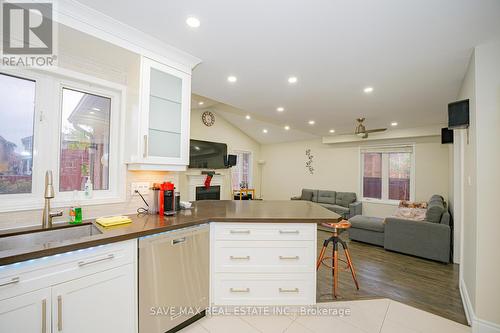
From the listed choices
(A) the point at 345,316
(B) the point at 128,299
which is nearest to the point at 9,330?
(B) the point at 128,299

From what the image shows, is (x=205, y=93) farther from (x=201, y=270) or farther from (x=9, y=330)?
(x=9, y=330)

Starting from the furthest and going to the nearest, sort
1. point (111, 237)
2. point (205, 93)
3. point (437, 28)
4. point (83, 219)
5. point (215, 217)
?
point (205, 93) → point (215, 217) → point (83, 219) → point (437, 28) → point (111, 237)

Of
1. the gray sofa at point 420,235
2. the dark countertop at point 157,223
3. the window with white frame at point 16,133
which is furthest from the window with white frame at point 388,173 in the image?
the window with white frame at point 16,133

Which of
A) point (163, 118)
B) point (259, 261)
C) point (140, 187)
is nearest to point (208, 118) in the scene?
point (163, 118)

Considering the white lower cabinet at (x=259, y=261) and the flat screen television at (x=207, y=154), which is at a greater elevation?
the flat screen television at (x=207, y=154)

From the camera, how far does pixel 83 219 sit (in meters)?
1.84

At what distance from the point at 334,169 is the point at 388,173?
153 centimetres

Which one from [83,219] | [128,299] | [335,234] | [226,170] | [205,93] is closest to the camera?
[128,299]

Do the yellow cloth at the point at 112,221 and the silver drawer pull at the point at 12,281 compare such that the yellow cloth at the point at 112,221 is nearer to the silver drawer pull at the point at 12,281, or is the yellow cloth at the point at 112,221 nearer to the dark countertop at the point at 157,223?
the dark countertop at the point at 157,223

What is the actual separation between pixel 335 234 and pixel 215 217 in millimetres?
1458

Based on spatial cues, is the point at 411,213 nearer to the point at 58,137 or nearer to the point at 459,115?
the point at 459,115

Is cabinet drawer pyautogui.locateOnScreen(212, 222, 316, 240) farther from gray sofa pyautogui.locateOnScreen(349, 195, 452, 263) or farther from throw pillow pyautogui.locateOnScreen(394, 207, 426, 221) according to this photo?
throw pillow pyautogui.locateOnScreen(394, 207, 426, 221)

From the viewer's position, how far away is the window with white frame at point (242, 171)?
27.3 feet

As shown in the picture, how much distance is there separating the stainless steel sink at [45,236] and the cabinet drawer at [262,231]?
0.97 metres
